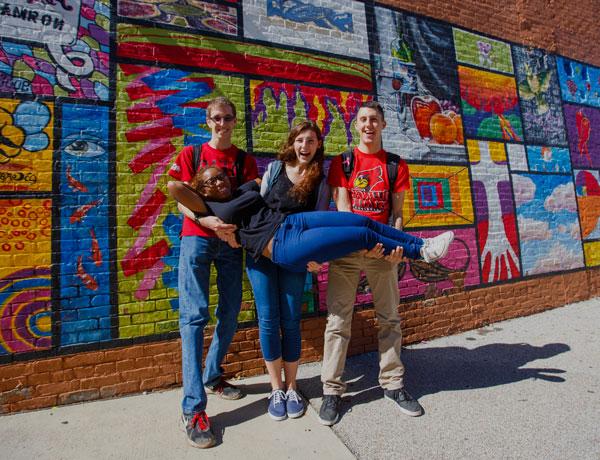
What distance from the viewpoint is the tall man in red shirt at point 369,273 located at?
2627mm

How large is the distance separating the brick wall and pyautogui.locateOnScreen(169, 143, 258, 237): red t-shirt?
1.81ft

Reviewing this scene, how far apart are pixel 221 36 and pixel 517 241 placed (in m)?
4.13

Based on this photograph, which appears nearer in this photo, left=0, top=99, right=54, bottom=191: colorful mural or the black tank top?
the black tank top

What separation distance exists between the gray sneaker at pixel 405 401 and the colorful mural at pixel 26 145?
289 centimetres

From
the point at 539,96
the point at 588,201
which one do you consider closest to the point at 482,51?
the point at 539,96

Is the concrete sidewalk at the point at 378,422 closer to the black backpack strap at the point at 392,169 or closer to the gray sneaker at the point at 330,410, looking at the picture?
the gray sneaker at the point at 330,410

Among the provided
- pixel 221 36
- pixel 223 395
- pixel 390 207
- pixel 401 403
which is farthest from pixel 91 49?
pixel 401 403

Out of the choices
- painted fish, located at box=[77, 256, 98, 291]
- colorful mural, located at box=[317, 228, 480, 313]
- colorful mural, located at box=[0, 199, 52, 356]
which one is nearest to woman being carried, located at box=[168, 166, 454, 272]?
painted fish, located at box=[77, 256, 98, 291]

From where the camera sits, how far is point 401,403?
2561mm

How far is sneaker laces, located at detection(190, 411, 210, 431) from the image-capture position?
2.23m

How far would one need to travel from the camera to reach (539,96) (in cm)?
520

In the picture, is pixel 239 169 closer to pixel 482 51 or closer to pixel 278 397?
pixel 278 397

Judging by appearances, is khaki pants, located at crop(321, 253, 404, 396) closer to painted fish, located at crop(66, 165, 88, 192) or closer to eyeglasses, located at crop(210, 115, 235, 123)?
eyeglasses, located at crop(210, 115, 235, 123)

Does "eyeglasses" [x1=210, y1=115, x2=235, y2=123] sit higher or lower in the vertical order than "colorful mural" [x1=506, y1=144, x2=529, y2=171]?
lower
